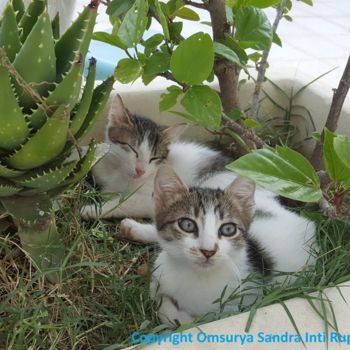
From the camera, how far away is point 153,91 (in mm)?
1191

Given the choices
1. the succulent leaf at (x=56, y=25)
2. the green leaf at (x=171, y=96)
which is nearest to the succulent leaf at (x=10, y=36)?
the succulent leaf at (x=56, y=25)

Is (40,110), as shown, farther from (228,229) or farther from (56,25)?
(228,229)

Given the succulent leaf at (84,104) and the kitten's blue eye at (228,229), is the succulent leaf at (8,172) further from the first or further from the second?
the kitten's blue eye at (228,229)

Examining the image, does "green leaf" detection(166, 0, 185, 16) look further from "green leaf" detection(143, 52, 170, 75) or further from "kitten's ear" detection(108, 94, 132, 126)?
"kitten's ear" detection(108, 94, 132, 126)

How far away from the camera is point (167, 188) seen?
884 millimetres

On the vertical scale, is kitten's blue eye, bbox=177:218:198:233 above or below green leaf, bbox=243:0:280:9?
below

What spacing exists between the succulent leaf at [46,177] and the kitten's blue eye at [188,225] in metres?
0.25

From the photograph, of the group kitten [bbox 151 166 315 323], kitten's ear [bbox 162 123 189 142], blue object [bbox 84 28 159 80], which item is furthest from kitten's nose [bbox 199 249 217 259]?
blue object [bbox 84 28 159 80]

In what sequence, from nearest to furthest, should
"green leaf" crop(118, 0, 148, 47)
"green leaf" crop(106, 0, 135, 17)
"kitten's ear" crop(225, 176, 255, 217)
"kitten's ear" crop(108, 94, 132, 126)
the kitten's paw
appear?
1. "green leaf" crop(118, 0, 148, 47)
2. "green leaf" crop(106, 0, 135, 17)
3. "kitten's ear" crop(225, 176, 255, 217)
4. the kitten's paw
5. "kitten's ear" crop(108, 94, 132, 126)

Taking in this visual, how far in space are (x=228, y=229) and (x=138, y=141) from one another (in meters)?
0.40

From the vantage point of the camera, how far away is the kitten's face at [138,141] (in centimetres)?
117

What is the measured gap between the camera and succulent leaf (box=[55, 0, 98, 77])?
593 millimetres

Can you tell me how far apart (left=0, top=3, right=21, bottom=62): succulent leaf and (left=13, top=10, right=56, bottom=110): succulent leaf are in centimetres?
3

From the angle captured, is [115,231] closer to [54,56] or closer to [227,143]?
[227,143]
